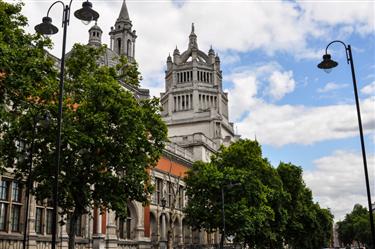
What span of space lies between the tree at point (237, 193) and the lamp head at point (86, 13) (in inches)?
1050

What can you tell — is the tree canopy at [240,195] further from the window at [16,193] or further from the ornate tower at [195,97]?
the ornate tower at [195,97]

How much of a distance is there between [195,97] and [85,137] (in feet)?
226

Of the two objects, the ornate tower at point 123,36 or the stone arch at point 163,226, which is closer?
the stone arch at point 163,226

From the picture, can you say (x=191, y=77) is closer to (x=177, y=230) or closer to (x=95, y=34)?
(x=95, y=34)

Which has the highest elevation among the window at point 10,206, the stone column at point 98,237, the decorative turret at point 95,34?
the decorative turret at point 95,34

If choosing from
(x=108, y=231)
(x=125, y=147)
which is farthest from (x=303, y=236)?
(x=125, y=147)

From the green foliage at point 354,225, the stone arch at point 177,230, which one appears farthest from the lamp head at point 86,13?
the green foliage at point 354,225

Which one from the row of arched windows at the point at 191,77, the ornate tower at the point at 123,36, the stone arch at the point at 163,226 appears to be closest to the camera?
the stone arch at the point at 163,226

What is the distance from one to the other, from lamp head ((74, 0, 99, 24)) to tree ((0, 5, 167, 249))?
14.8 feet

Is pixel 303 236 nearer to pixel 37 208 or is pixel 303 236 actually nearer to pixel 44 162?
A: pixel 37 208

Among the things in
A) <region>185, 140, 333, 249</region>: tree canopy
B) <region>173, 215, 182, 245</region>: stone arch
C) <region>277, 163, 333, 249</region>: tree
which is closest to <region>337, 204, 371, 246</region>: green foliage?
<region>277, 163, 333, 249</region>: tree

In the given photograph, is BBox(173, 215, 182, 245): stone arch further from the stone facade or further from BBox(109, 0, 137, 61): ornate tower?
BBox(109, 0, 137, 61): ornate tower

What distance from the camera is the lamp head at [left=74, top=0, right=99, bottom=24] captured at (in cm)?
1853

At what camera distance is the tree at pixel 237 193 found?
4306cm
